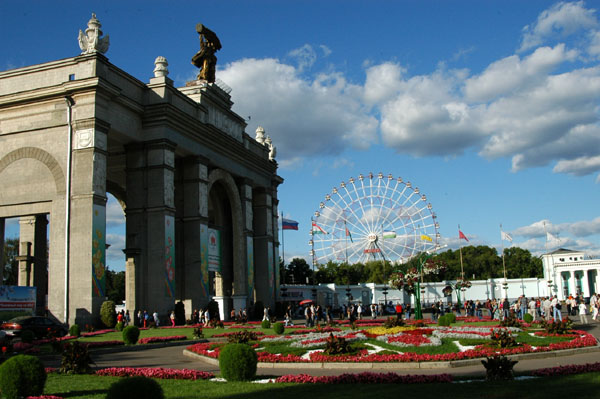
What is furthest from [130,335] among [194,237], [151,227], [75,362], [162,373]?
[194,237]

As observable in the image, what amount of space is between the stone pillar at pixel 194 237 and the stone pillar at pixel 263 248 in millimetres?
13268

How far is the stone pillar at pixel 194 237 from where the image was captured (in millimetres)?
46281

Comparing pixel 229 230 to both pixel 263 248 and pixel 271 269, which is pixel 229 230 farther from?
pixel 271 269

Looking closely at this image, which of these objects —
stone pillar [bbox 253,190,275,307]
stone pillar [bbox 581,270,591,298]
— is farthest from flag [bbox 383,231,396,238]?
stone pillar [bbox 581,270,591,298]

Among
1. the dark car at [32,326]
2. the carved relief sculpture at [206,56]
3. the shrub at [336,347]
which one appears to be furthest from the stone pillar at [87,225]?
the shrub at [336,347]

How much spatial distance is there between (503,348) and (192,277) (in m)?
31.0

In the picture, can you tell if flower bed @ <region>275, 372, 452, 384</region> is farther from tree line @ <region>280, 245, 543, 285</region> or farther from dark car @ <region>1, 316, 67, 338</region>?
tree line @ <region>280, 245, 543, 285</region>

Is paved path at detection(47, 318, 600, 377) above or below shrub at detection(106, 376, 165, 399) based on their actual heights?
below

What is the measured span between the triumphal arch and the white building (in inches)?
3055

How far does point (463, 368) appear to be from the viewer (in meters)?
16.8

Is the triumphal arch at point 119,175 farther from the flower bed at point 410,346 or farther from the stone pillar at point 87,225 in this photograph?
the flower bed at point 410,346

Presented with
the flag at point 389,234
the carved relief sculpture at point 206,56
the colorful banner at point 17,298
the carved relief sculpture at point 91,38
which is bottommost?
the colorful banner at point 17,298

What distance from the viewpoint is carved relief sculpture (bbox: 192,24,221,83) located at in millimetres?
53550

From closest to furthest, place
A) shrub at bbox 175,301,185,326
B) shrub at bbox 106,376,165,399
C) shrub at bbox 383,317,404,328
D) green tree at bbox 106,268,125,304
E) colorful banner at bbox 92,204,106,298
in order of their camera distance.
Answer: shrub at bbox 106,376,165,399, shrub at bbox 383,317,404,328, colorful banner at bbox 92,204,106,298, shrub at bbox 175,301,185,326, green tree at bbox 106,268,125,304
